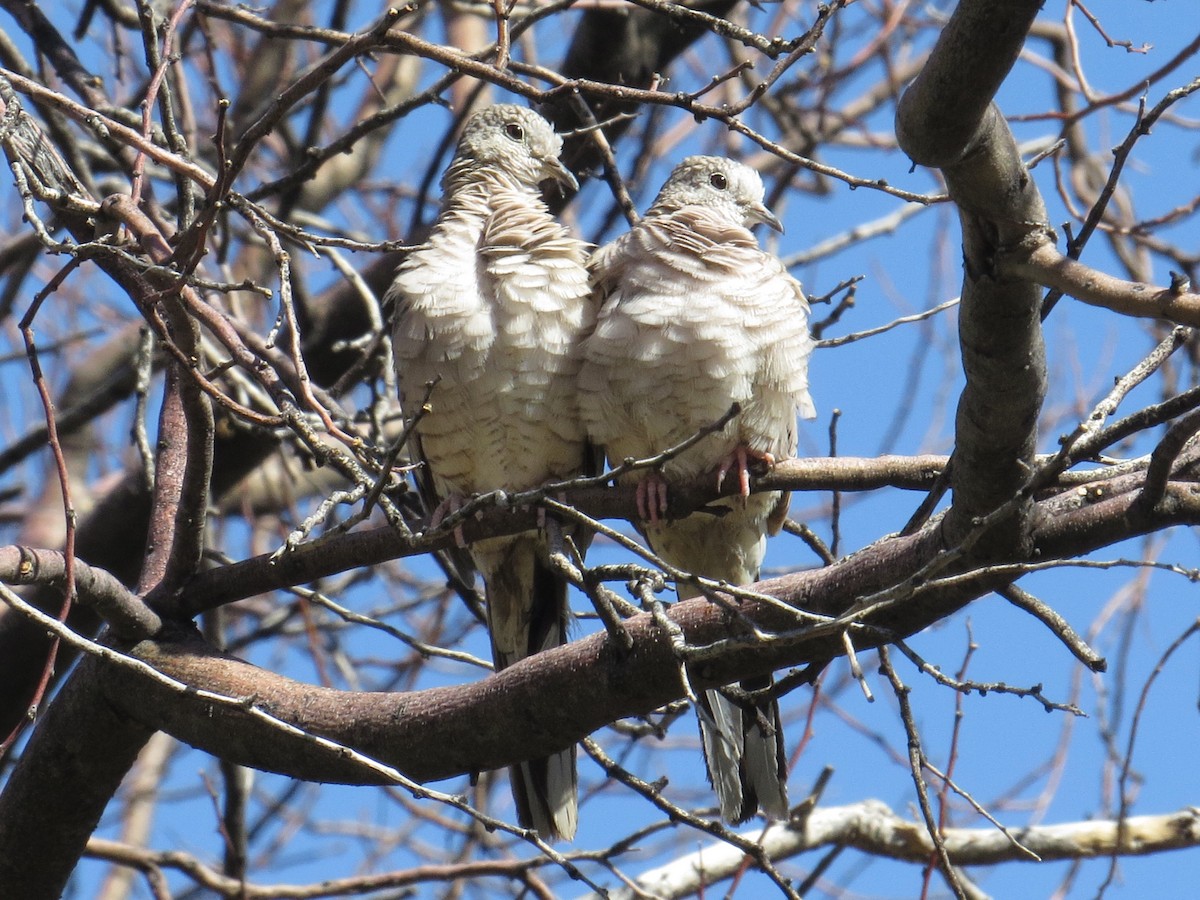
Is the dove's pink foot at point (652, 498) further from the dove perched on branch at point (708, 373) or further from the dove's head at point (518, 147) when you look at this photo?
the dove's head at point (518, 147)

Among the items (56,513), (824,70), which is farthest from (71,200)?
(824,70)

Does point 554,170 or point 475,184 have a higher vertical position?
point 554,170

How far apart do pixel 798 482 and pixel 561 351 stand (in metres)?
1.02

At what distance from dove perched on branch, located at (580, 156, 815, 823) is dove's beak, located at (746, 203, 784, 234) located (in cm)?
58

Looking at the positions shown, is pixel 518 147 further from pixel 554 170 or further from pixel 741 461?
pixel 741 461

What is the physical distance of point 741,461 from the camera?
3.80 meters

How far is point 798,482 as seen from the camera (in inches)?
127

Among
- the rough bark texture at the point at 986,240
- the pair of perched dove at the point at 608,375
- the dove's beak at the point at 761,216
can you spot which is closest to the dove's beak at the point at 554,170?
the pair of perched dove at the point at 608,375

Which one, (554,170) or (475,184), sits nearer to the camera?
(475,184)

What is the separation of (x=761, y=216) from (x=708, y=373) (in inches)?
41.9

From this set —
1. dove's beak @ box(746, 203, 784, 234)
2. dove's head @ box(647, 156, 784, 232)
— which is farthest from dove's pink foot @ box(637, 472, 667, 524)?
dove's beak @ box(746, 203, 784, 234)

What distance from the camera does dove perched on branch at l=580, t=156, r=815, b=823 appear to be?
3822 mm

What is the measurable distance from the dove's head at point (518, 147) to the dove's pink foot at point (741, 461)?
1.34m

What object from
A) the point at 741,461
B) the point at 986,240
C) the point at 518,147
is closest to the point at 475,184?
the point at 518,147
